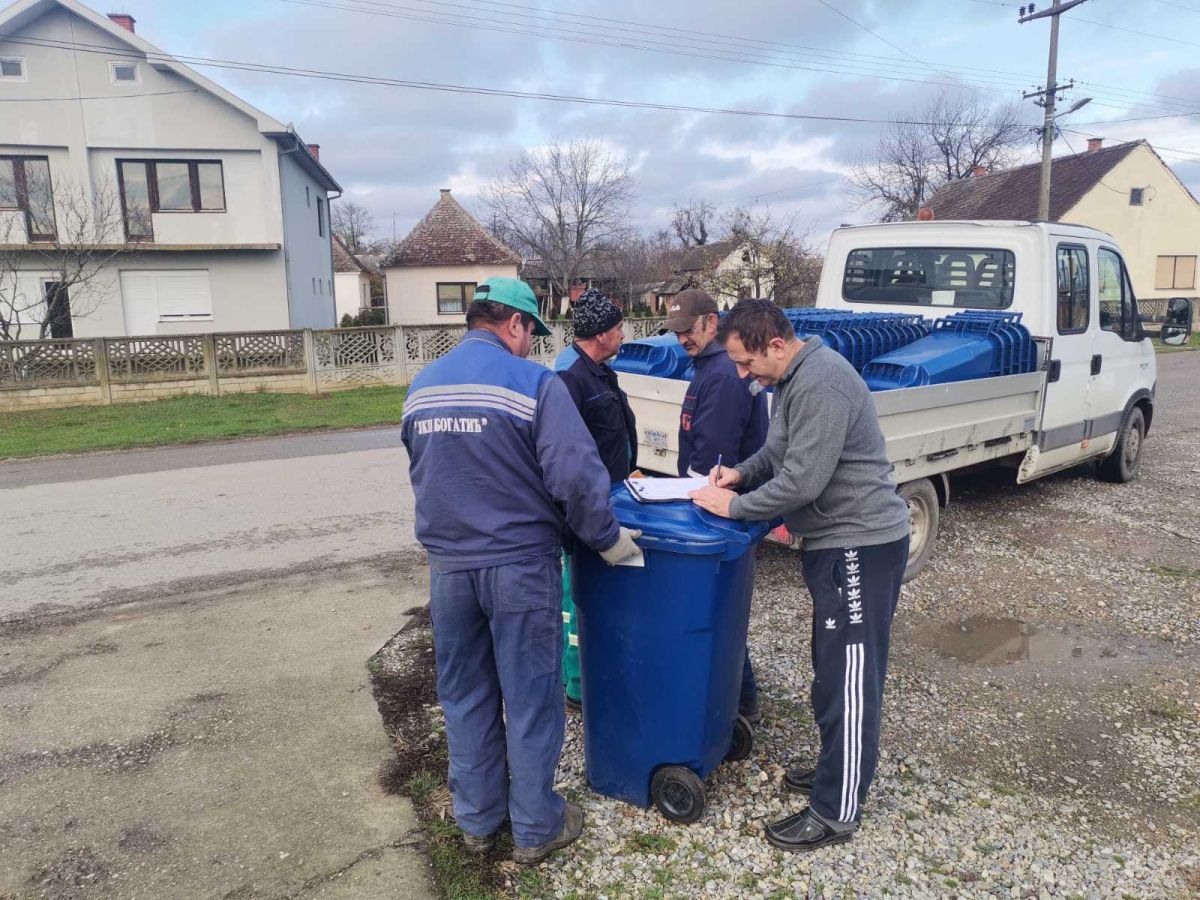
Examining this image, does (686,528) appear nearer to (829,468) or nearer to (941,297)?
(829,468)

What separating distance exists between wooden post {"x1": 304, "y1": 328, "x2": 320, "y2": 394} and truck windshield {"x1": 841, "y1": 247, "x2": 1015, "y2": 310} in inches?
441

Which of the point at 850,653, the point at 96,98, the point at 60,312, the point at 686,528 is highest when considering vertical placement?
the point at 96,98

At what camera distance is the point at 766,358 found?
279 centimetres

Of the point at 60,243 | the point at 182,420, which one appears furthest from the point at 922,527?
the point at 60,243

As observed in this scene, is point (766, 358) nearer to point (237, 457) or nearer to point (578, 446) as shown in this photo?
point (578, 446)

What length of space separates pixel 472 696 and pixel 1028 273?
17.4 feet

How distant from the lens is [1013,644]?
15.0ft

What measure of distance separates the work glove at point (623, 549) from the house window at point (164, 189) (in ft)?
72.4

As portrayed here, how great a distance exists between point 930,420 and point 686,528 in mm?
2883

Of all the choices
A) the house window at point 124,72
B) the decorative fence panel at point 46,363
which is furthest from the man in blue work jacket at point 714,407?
the house window at point 124,72

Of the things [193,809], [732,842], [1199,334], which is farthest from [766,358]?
[1199,334]

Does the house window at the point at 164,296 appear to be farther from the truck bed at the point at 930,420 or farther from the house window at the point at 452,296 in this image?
the truck bed at the point at 930,420

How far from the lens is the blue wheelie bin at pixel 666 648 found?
2.79 metres

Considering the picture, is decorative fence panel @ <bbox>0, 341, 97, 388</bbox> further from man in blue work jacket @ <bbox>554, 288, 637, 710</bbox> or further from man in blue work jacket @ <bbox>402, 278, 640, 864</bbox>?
man in blue work jacket @ <bbox>402, 278, 640, 864</bbox>
